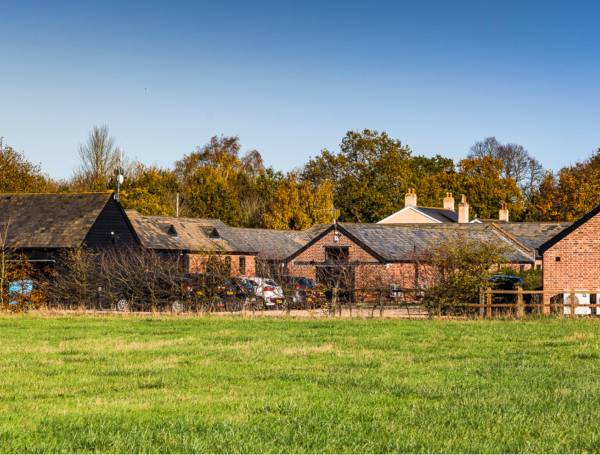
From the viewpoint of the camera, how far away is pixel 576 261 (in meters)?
27.9

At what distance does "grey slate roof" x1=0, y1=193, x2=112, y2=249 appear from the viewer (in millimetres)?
32531

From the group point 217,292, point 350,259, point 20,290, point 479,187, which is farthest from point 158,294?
point 479,187

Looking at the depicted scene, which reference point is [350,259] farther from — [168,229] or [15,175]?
[15,175]

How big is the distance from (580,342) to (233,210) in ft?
167

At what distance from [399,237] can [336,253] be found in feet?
12.5

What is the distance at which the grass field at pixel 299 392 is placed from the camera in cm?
699

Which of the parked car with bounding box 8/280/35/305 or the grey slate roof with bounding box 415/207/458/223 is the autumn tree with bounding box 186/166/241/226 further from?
the parked car with bounding box 8/280/35/305

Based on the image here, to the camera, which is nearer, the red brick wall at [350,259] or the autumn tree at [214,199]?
the red brick wall at [350,259]

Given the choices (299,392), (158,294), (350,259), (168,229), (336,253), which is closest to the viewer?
(299,392)

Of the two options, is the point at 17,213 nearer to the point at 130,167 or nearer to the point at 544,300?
the point at 544,300

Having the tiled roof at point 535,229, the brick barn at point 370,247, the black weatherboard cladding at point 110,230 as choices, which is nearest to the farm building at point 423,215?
the tiled roof at point 535,229

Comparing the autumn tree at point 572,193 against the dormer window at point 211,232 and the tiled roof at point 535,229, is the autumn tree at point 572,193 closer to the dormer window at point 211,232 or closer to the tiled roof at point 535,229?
the tiled roof at point 535,229

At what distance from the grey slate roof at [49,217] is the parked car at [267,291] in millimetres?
10886

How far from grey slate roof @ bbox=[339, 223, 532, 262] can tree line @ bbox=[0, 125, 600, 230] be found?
20.5m
